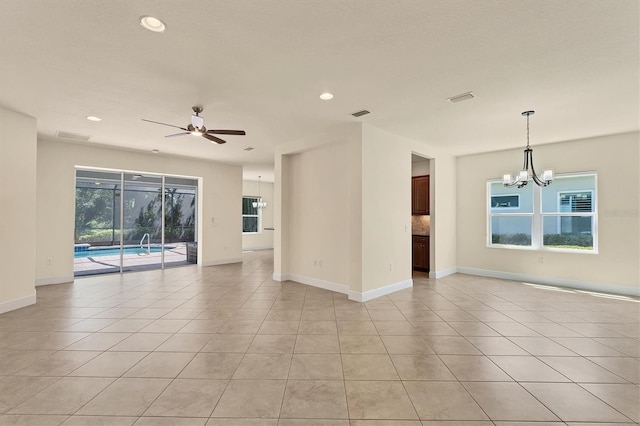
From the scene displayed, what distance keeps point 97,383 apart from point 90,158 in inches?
223

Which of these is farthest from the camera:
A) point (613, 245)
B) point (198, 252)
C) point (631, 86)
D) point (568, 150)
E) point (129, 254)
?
point (198, 252)

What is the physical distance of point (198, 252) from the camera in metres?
8.00

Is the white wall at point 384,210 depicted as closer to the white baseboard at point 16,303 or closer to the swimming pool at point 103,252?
the white baseboard at point 16,303

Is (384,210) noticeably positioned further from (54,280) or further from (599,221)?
(54,280)

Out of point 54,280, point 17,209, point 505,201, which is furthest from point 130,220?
point 505,201

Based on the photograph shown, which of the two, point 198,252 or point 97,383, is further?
point 198,252

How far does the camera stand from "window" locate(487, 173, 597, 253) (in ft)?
18.1

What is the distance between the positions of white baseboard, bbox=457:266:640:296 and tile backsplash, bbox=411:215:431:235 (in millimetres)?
1235

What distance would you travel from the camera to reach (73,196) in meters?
6.00

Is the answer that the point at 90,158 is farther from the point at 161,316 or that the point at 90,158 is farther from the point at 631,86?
the point at 631,86

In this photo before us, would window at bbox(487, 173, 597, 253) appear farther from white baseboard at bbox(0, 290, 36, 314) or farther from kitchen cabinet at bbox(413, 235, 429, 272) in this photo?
white baseboard at bbox(0, 290, 36, 314)

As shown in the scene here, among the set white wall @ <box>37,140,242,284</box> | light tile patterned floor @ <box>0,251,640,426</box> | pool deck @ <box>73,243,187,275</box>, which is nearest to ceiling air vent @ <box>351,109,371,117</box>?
light tile patterned floor @ <box>0,251,640,426</box>

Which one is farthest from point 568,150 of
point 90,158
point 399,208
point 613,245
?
point 90,158

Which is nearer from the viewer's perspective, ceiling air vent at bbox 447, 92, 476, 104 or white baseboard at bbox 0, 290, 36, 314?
ceiling air vent at bbox 447, 92, 476, 104
